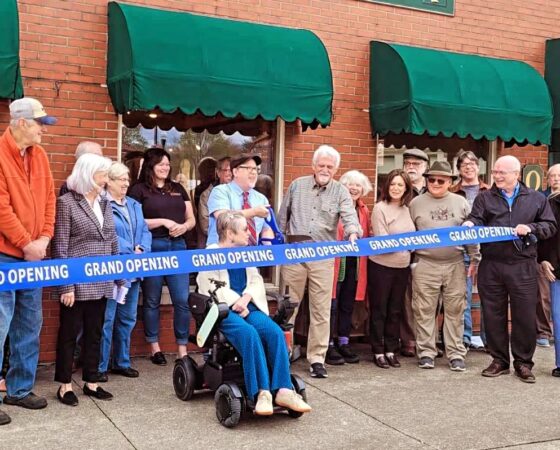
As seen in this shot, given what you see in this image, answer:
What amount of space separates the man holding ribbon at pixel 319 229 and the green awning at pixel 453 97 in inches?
54.5

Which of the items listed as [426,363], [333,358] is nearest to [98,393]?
[333,358]

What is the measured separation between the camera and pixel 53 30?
660cm

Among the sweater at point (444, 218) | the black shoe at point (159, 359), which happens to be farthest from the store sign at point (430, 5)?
the black shoe at point (159, 359)

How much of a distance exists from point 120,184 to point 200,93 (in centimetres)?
111

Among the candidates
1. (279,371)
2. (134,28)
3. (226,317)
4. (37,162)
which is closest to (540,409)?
(279,371)

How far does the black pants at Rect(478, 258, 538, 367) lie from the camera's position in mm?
6527

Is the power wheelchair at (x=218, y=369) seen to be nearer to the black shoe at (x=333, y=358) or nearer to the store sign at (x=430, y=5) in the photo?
the black shoe at (x=333, y=358)

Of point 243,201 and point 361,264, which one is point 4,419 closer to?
point 243,201

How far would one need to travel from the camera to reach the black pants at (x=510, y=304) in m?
6.53

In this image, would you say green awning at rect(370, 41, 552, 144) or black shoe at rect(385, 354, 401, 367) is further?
green awning at rect(370, 41, 552, 144)

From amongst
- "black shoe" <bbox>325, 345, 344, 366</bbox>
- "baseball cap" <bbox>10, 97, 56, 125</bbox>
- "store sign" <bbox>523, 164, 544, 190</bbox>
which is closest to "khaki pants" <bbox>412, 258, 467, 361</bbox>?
"black shoe" <bbox>325, 345, 344, 366</bbox>

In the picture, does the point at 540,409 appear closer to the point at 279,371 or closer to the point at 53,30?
the point at 279,371

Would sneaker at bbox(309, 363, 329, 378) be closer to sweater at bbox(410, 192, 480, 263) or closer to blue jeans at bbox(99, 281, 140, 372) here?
sweater at bbox(410, 192, 480, 263)

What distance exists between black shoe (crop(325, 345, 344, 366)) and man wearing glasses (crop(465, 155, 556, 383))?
1354 mm
